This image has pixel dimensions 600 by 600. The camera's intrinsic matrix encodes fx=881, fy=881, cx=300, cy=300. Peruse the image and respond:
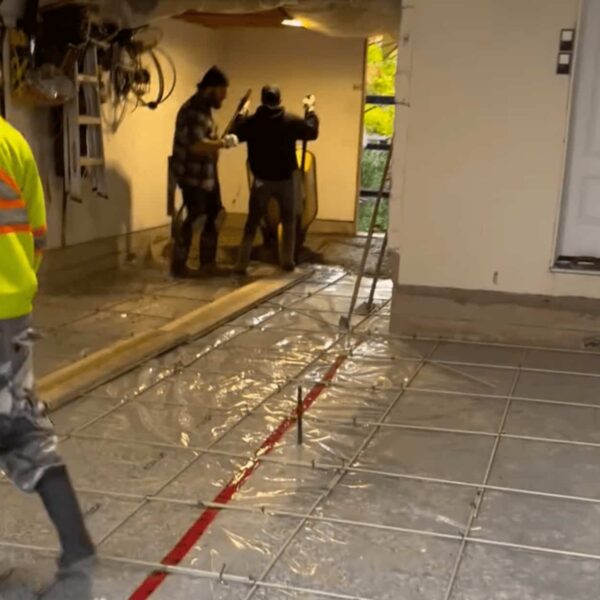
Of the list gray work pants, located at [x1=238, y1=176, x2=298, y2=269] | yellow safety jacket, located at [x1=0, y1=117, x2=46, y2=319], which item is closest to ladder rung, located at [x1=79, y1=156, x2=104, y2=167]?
gray work pants, located at [x1=238, y1=176, x2=298, y2=269]

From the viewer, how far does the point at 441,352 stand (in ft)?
15.0

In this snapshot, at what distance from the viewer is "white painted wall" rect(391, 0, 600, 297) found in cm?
449

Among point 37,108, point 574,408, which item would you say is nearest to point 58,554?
point 574,408

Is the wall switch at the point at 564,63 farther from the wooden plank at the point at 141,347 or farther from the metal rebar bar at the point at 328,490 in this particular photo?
the wooden plank at the point at 141,347

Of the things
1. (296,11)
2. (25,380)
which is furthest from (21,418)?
(296,11)

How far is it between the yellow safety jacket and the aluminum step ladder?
4105 mm

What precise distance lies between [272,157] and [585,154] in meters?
2.68

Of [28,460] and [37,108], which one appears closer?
[28,460]

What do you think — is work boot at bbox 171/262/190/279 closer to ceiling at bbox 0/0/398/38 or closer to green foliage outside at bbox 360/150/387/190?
ceiling at bbox 0/0/398/38

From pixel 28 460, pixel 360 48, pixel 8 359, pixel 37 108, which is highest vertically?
pixel 360 48

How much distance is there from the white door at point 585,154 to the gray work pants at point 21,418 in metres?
3.27

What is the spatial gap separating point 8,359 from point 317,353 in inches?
99.6

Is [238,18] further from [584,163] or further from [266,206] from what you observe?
[584,163]

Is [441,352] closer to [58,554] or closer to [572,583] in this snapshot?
[572,583]
